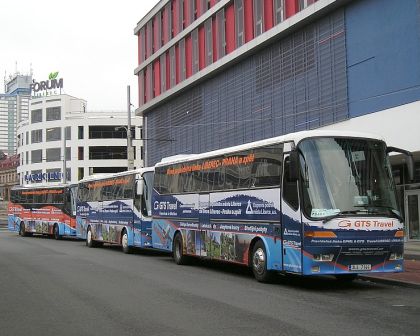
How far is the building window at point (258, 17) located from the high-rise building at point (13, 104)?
122 meters

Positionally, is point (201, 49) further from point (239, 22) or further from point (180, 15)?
point (239, 22)

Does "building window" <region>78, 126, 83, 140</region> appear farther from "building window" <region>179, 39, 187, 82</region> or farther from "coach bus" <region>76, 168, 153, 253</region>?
"coach bus" <region>76, 168, 153, 253</region>

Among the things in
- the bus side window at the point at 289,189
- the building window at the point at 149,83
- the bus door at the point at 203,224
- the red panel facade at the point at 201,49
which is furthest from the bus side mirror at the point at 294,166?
the building window at the point at 149,83

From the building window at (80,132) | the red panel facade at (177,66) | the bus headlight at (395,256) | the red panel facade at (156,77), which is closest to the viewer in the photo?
the bus headlight at (395,256)

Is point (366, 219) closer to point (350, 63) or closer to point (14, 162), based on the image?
point (350, 63)

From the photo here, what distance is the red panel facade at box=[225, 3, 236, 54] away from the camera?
3353 cm

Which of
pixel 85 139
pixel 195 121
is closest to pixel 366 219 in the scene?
pixel 195 121

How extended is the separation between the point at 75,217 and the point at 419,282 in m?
22.9

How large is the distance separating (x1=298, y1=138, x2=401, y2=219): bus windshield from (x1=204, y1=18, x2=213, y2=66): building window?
24682 millimetres

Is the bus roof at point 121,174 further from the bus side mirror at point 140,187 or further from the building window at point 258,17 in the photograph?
the building window at point 258,17

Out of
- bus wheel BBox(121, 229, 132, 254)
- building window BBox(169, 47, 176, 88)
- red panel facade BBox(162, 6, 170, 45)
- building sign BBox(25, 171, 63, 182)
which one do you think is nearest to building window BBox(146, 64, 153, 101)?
red panel facade BBox(162, 6, 170, 45)

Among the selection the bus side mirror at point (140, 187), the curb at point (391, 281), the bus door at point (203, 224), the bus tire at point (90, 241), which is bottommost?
the curb at point (391, 281)

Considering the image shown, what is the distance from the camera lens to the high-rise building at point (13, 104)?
147875mm

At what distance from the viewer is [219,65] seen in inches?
1329
